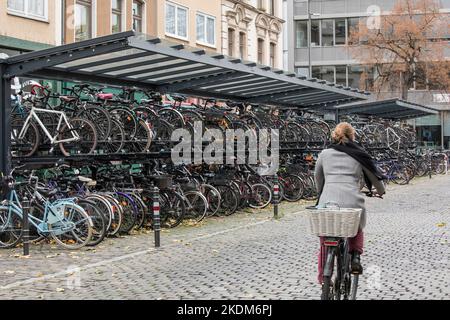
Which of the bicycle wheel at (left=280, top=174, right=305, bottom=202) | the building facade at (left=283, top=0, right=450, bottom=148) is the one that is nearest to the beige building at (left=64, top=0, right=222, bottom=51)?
the bicycle wheel at (left=280, top=174, right=305, bottom=202)

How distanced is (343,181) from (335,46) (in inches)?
2014

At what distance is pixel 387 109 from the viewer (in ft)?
101

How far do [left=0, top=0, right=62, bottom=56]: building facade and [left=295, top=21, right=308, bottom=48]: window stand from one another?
37746 mm

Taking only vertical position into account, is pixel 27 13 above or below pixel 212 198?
above

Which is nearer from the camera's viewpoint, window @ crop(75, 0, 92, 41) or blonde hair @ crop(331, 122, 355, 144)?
blonde hair @ crop(331, 122, 355, 144)

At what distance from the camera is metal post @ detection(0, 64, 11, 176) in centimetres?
1220

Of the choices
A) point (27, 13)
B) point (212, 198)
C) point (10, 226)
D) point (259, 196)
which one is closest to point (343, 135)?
point (10, 226)

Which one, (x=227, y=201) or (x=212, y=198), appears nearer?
(x=212, y=198)

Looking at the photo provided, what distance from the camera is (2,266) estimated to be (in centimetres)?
966

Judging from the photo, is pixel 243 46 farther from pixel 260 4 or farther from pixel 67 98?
pixel 67 98

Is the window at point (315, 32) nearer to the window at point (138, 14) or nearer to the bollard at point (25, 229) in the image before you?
the window at point (138, 14)

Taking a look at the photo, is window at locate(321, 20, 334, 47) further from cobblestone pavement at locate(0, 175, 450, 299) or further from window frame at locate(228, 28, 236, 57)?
cobblestone pavement at locate(0, 175, 450, 299)
